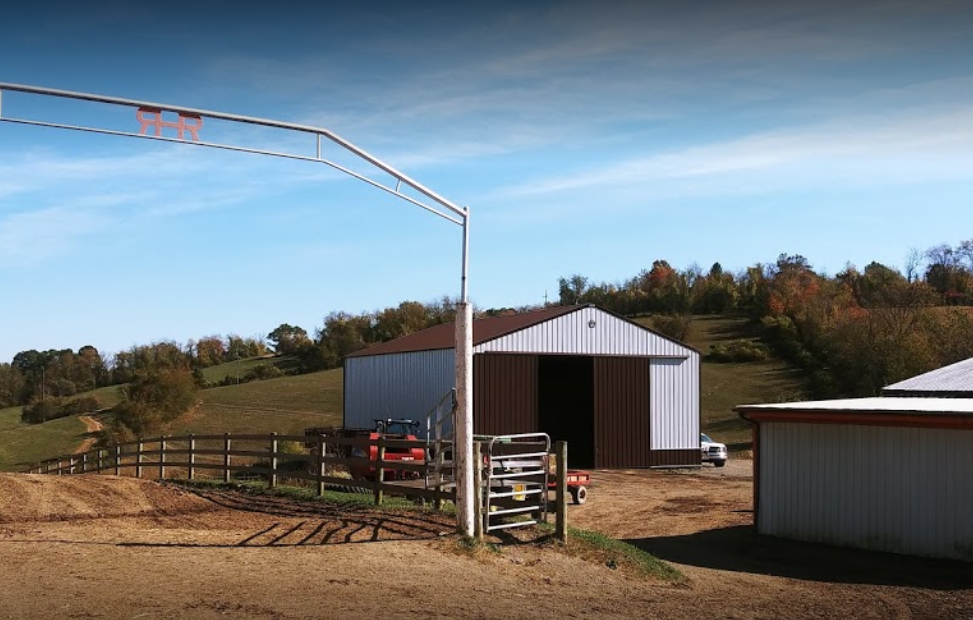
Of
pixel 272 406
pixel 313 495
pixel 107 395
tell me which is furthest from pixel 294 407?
pixel 313 495

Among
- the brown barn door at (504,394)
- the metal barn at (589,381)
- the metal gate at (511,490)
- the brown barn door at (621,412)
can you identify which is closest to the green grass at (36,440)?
the metal barn at (589,381)

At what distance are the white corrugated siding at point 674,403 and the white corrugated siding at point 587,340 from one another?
1.46ft

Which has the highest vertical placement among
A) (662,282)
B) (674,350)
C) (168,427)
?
(662,282)

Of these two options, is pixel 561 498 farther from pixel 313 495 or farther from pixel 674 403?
pixel 674 403

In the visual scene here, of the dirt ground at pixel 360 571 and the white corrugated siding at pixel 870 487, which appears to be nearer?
the dirt ground at pixel 360 571

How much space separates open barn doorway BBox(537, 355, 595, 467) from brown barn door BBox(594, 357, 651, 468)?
61 cm

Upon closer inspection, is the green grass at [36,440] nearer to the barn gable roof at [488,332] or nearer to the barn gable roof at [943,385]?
the barn gable roof at [488,332]

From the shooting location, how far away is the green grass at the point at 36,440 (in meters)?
61.8

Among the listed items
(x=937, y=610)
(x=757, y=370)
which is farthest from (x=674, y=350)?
(x=757, y=370)

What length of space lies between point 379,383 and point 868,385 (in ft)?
112

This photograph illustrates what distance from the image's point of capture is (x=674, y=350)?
1499 inches

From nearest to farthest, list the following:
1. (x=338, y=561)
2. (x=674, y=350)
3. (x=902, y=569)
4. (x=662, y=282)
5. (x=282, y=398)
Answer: (x=338, y=561)
(x=902, y=569)
(x=674, y=350)
(x=282, y=398)
(x=662, y=282)

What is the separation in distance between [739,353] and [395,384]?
4628 cm

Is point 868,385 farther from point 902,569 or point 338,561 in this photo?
point 338,561
